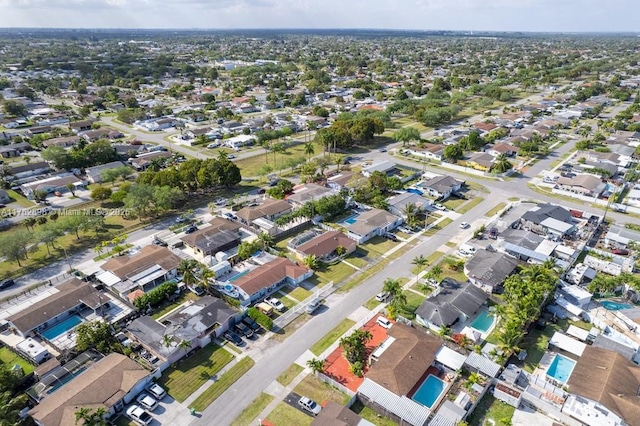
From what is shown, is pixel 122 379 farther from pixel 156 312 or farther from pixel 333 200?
pixel 333 200

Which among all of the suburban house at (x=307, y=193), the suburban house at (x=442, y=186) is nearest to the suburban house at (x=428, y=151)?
the suburban house at (x=442, y=186)

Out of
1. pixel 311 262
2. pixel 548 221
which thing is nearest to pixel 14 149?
pixel 311 262

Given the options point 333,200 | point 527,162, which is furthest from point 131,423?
point 527,162

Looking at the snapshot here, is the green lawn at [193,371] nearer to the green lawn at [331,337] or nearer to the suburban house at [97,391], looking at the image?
the suburban house at [97,391]

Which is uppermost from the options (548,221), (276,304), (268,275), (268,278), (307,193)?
(307,193)

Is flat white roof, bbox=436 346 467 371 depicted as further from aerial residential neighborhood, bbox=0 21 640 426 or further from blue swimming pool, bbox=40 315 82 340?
blue swimming pool, bbox=40 315 82 340

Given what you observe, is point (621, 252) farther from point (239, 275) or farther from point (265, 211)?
point (239, 275)

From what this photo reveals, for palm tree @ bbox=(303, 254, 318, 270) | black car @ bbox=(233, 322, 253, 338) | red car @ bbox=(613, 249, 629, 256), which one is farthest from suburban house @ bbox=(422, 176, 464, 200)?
black car @ bbox=(233, 322, 253, 338)
